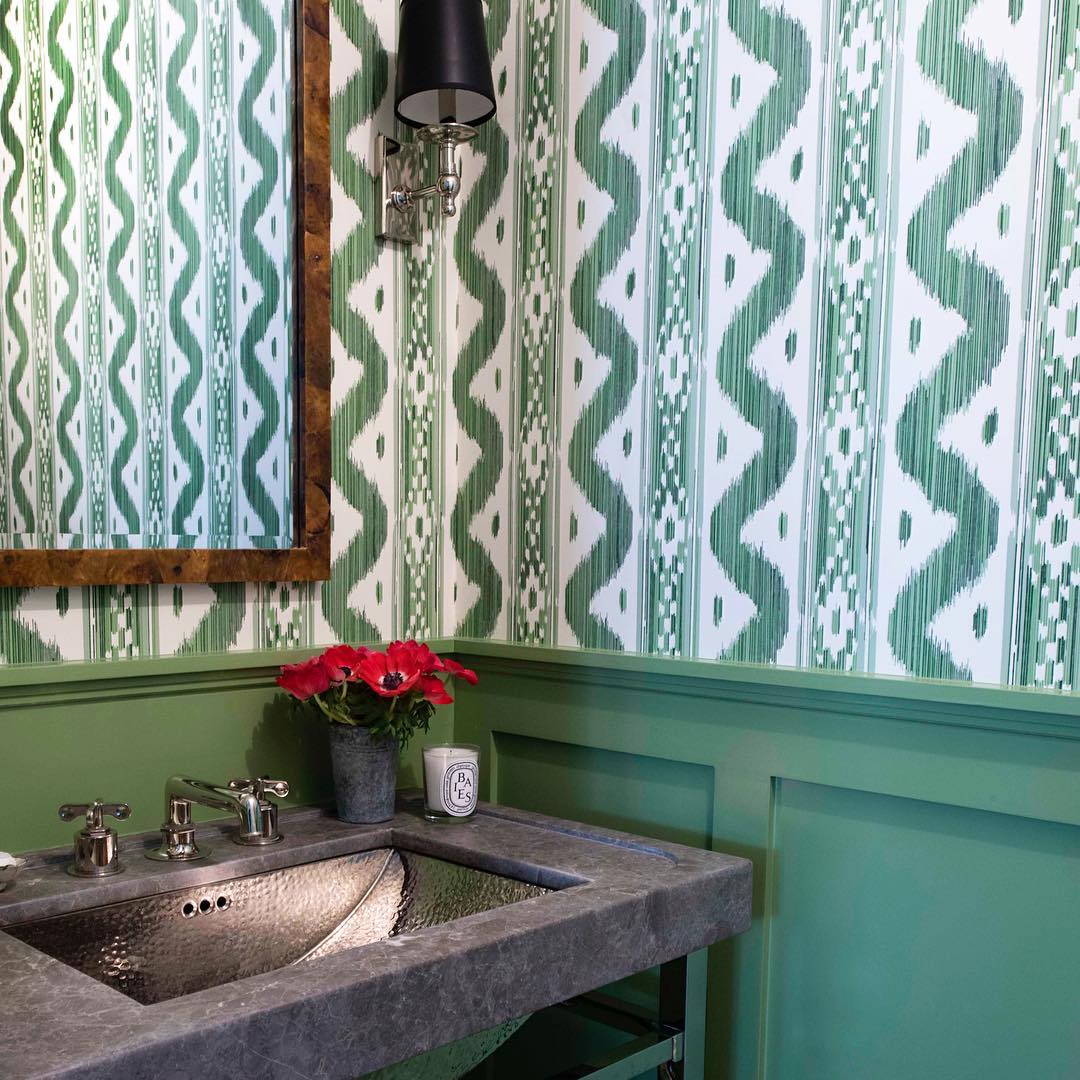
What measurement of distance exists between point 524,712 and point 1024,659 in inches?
29.2

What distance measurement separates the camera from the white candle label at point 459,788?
1503 millimetres

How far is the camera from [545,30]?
167 cm

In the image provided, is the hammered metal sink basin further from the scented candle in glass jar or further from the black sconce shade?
the black sconce shade


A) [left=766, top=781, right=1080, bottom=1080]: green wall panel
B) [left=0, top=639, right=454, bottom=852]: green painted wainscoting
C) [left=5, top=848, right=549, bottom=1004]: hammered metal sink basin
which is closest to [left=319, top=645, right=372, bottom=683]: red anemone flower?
[left=0, top=639, right=454, bottom=852]: green painted wainscoting

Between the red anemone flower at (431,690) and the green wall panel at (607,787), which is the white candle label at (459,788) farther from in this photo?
the green wall panel at (607,787)

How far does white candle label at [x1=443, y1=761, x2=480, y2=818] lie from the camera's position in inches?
59.2

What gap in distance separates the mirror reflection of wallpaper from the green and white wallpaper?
67mm

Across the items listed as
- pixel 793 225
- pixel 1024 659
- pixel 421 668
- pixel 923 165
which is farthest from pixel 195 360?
pixel 1024 659

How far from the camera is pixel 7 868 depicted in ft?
3.82

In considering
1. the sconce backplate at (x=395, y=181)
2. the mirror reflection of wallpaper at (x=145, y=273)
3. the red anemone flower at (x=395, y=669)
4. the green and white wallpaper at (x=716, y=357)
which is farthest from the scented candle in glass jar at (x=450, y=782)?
the sconce backplate at (x=395, y=181)

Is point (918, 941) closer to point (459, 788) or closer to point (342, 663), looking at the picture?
point (459, 788)

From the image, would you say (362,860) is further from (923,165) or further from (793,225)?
(923,165)

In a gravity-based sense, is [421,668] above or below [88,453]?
below

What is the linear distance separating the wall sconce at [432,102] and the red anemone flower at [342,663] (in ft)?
2.05
